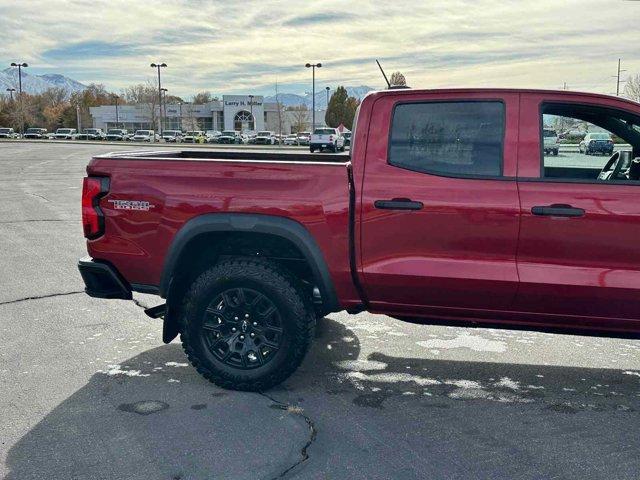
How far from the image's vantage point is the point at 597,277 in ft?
13.1

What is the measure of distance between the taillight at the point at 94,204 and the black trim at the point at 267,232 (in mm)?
587

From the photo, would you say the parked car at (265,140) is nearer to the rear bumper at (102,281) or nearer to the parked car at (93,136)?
the parked car at (93,136)

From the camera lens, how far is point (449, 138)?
166 inches

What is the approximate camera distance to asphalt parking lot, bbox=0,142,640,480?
11.4ft

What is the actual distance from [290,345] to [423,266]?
40.2 inches

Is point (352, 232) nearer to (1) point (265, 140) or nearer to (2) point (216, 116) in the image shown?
(1) point (265, 140)

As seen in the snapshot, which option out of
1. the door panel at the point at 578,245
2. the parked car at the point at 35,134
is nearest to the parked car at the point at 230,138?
the parked car at the point at 35,134

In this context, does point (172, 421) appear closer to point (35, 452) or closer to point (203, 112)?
point (35, 452)

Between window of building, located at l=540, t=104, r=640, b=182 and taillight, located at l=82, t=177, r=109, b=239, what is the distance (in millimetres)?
2923

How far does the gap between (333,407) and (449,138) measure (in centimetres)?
186

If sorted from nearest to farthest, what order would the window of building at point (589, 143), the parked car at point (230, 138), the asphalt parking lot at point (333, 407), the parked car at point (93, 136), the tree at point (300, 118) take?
the asphalt parking lot at point (333, 407) < the window of building at point (589, 143) < the parked car at point (230, 138) < the parked car at point (93, 136) < the tree at point (300, 118)

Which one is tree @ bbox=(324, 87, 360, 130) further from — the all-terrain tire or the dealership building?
the all-terrain tire

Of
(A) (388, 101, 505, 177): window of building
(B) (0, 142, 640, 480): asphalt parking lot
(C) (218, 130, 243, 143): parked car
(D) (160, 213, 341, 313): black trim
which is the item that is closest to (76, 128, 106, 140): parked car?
(C) (218, 130, 243, 143): parked car

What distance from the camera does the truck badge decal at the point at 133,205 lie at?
451 centimetres
